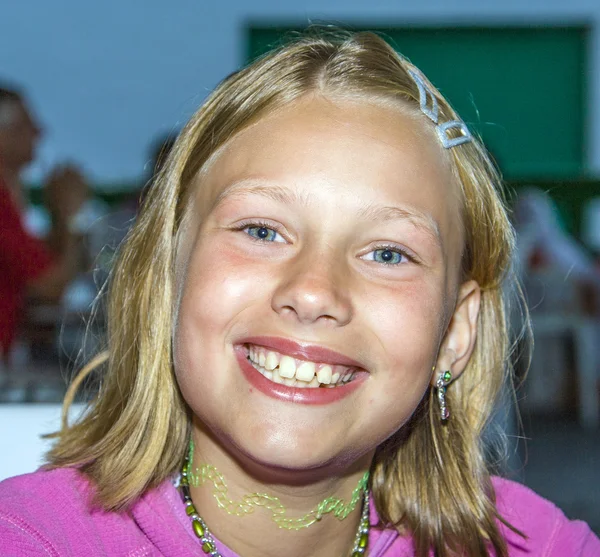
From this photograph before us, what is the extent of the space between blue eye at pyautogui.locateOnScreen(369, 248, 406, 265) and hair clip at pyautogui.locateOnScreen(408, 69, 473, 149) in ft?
0.69

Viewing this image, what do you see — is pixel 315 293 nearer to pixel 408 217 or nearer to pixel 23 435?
pixel 408 217

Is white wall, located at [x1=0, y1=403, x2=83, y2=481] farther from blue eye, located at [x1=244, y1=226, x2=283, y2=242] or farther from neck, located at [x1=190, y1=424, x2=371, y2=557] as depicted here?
blue eye, located at [x1=244, y1=226, x2=283, y2=242]

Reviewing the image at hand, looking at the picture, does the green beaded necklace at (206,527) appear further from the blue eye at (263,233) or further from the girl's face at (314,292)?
the blue eye at (263,233)

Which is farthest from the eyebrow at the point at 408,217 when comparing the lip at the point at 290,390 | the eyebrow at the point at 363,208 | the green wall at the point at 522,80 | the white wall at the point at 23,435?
the green wall at the point at 522,80

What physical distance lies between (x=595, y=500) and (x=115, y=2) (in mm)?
5390

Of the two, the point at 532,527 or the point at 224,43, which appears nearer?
the point at 532,527

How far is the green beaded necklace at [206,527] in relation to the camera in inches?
50.1

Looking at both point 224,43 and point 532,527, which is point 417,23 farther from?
point 532,527

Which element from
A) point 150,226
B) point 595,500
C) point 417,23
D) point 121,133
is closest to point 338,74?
point 150,226

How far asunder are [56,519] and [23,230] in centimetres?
201

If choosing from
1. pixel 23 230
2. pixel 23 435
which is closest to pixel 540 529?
pixel 23 435

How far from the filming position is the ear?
1.41 m

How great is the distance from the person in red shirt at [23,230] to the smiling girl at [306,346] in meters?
1.65

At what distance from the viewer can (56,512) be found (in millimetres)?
1199
